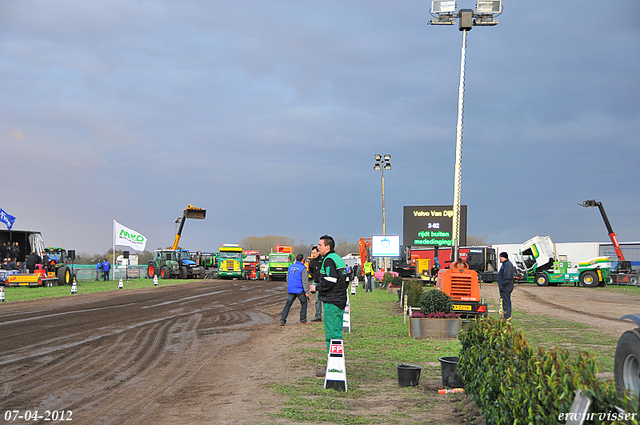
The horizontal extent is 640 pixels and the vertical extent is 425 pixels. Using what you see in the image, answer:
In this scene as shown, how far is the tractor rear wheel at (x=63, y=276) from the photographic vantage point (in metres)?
35.2

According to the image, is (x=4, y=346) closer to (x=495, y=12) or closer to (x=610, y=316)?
(x=495, y=12)

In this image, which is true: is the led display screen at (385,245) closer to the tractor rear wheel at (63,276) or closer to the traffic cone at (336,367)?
the tractor rear wheel at (63,276)

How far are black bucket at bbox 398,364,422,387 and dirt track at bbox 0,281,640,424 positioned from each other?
0.74 m

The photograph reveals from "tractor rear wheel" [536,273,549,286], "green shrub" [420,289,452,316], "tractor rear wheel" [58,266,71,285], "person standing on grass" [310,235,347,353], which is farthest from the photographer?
"tractor rear wheel" [536,273,549,286]

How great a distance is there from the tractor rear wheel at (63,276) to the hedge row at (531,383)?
113 ft

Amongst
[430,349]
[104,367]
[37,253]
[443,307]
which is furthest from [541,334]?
[37,253]

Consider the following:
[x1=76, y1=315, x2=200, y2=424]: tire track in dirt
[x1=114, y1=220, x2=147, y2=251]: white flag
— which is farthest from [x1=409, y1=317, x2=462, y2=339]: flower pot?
[x1=114, y1=220, x2=147, y2=251]: white flag

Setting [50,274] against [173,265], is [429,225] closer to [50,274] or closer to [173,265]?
[173,265]

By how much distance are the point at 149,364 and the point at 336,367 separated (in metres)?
3.87

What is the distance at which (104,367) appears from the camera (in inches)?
364

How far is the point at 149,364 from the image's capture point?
965 centimetres

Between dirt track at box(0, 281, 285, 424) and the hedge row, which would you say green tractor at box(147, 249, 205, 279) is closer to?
dirt track at box(0, 281, 285, 424)

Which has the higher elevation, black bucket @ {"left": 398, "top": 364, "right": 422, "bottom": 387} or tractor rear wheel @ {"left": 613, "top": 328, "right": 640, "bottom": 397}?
tractor rear wheel @ {"left": 613, "top": 328, "right": 640, "bottom": 397}

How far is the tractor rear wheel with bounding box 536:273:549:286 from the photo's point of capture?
43719 millimetres
